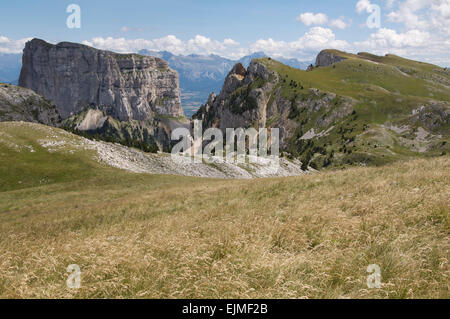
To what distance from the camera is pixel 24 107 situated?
15362cm

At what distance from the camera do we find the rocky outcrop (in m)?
137

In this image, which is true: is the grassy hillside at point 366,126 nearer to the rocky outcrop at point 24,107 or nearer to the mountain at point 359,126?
the mountain at point 359,126

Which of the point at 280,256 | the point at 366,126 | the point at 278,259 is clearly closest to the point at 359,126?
the point at 366,126

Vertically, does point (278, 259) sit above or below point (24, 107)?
below

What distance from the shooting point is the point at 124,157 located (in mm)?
58062

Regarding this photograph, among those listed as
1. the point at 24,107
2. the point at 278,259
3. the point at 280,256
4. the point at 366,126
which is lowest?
the point at 280,256

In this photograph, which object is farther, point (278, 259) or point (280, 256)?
point (280, 256)

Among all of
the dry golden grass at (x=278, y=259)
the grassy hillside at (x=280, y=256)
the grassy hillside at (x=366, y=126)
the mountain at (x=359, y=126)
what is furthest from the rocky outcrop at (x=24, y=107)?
the dry golden grass at (x=278, y=259)

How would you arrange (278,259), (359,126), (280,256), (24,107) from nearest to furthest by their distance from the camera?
(278,259), (280,256), (359,126), (24,107)

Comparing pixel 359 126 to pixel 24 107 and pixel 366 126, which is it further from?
pixel 24 107

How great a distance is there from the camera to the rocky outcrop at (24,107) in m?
137

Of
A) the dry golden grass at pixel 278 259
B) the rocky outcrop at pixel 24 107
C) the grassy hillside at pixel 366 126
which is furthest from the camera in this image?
the rocky outcrop at pixel 24 107

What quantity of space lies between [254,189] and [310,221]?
10152mm
